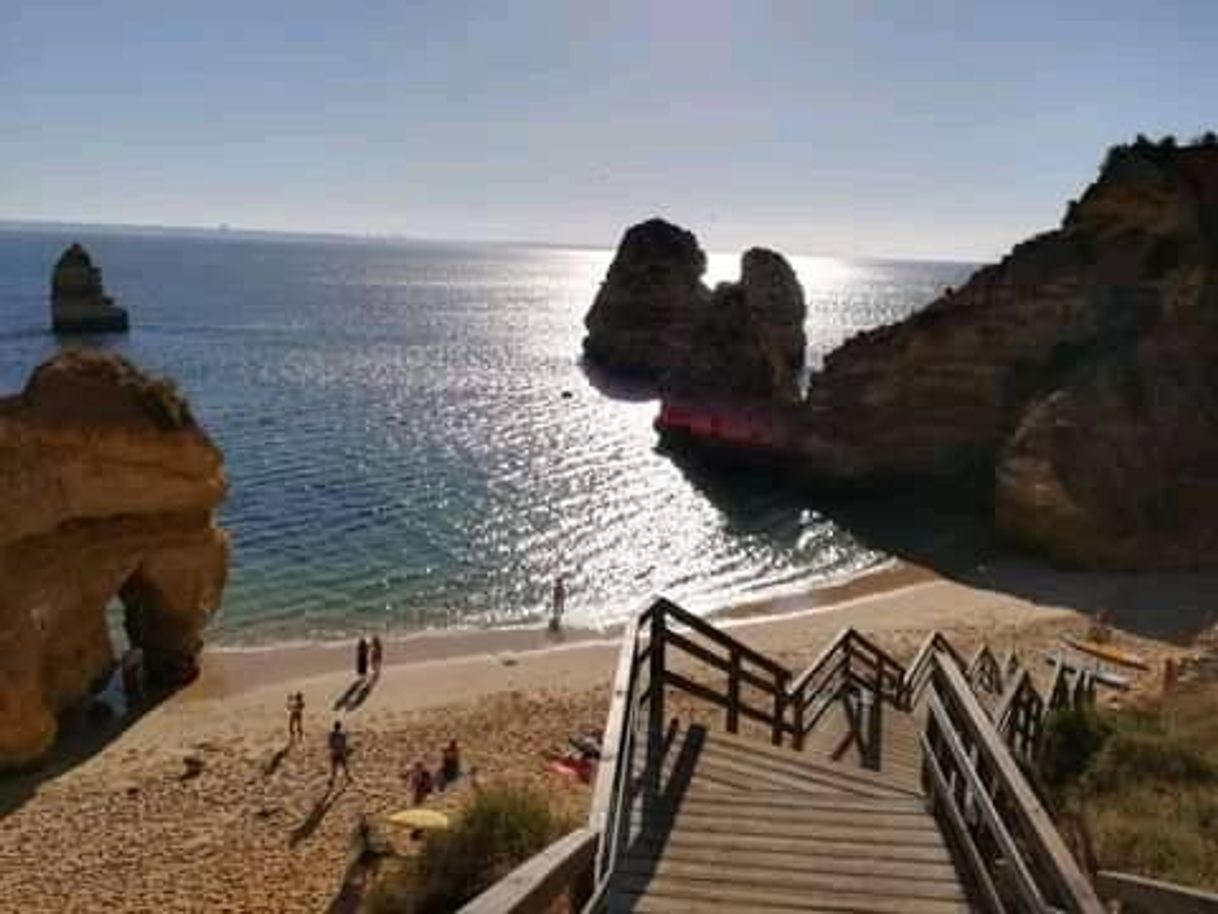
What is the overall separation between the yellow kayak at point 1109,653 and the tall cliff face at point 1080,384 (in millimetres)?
9051

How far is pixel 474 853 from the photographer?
11.9m

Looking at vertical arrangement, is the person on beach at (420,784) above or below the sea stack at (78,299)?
below

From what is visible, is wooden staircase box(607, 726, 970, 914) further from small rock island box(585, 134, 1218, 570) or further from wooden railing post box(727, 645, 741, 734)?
small rock island box(585, 134, 1218, 570)

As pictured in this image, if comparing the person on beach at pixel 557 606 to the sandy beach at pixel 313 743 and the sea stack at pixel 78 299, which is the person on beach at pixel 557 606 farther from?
the sea stack at pixel 78 299

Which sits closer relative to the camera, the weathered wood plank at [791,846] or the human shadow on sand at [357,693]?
the weathered wood plank at [791,846]

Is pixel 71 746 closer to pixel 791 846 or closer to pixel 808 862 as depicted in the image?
pixel 791 846

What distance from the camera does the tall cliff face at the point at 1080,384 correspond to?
116 ft

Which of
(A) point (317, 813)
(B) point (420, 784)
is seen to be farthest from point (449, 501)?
(A) point (317, 813)

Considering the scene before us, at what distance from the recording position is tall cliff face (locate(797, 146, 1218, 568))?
35312 millimetres

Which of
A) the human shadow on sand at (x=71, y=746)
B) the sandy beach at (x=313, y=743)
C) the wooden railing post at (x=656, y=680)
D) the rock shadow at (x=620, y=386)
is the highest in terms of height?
the wooden railing post at (x=656, y=680)

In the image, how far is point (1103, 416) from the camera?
36.5 m

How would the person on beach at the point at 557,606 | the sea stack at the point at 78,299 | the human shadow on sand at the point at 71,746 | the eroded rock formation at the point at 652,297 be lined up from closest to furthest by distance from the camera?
the human shadow on sand at the point at 71,746 < the person on beach at the point at 557,606 < the eroded rock formation at the point at 652,297 < the sea stack at the point at 78,299

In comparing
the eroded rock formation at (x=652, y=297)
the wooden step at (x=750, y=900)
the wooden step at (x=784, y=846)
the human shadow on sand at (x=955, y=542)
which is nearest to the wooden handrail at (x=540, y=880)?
the wooden step at (x=750, y=900)

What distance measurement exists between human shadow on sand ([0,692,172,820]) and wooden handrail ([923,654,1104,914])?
680 inches
